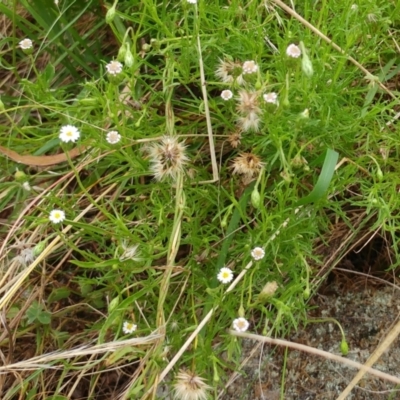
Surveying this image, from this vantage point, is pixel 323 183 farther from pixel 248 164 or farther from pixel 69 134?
pixel 69 134

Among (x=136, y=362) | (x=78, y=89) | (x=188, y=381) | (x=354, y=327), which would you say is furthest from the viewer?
(x=78, y=89)

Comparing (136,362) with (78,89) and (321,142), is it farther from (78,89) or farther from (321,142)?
(78,89)

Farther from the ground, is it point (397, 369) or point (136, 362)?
point (136, 362)

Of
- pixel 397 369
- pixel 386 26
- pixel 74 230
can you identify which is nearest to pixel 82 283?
pixel 74 230

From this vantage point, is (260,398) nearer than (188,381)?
No

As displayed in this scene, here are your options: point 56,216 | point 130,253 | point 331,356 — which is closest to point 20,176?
point 56,216

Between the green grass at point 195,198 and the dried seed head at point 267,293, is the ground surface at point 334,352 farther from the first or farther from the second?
the dried seed head at point 267,293
